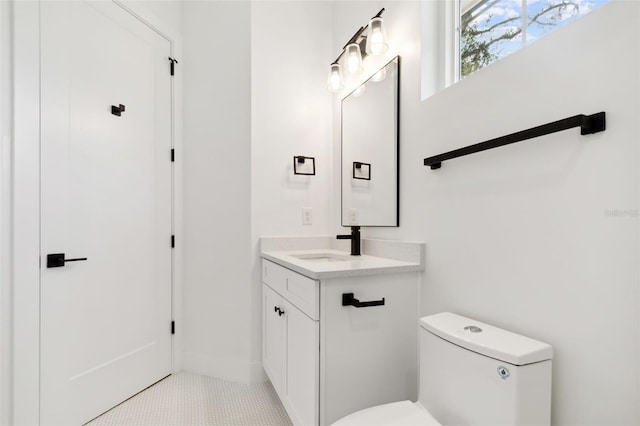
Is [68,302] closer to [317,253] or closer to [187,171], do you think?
[187,171]

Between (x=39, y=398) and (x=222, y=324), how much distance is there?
0.96 m

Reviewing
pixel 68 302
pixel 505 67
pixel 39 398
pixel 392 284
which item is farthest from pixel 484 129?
pixel 39 398

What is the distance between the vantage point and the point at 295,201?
7.41ft

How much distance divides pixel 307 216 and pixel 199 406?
1331 millimetres

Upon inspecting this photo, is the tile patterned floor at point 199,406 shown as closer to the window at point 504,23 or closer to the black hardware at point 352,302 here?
the black hardware at point 352,302

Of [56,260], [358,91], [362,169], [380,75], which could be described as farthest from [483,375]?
[56,260]

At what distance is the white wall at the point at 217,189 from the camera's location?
2150 mm

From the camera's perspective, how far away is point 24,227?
4.81 ft

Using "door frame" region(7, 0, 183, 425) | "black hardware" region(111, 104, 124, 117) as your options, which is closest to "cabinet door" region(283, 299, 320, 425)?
"door frame" region(7, 0, 183, 425)

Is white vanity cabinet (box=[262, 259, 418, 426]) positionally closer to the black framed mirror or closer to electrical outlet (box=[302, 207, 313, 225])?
the black framed mirror

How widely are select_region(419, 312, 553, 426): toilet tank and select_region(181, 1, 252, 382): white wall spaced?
1.35 metres

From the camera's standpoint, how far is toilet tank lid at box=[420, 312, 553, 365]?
2.91 feet

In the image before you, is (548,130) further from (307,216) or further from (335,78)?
(307,216)

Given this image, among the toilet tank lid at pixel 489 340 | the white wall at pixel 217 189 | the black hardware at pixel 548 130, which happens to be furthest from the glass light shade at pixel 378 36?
the toilet tank lid at pixel 489 340
